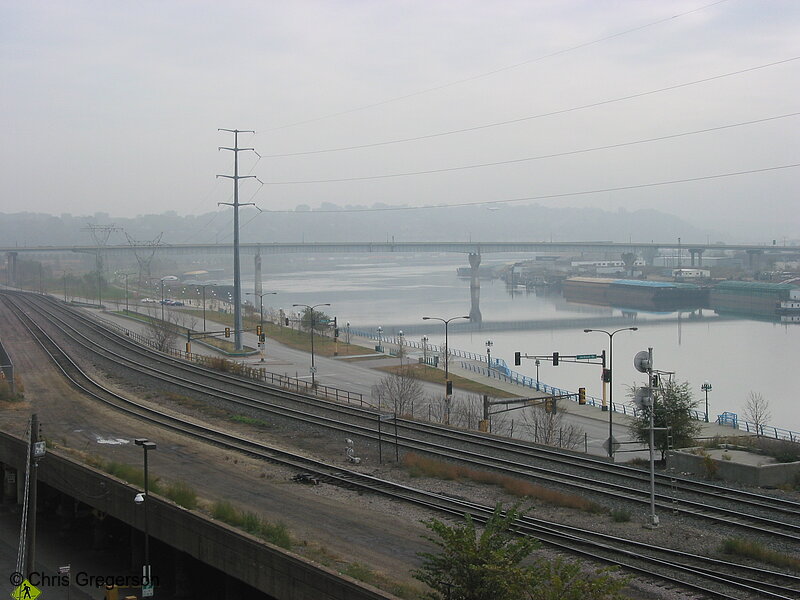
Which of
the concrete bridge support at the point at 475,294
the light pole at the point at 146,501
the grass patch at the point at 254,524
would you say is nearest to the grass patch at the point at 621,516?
the grass patch at the point at 254,524

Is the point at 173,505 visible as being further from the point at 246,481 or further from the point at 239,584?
the point at 246,481

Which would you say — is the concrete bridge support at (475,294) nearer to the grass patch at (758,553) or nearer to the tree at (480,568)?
the grass patch at (758,553)

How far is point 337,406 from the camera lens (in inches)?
1051

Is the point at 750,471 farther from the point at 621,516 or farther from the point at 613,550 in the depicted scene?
the point at 613,550

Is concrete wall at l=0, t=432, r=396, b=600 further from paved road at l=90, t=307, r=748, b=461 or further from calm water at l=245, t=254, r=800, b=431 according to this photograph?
calm water at l=245, t=254, r=800, b=431

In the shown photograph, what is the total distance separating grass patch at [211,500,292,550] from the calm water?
3003 cm

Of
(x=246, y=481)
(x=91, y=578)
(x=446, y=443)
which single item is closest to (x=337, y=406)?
(x=446, y=443)

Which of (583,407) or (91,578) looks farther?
(583,407)

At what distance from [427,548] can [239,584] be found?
3.22 m

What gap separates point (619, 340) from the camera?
67.2 m

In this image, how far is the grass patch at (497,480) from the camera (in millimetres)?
14595

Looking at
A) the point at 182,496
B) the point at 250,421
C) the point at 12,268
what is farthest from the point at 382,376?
the point at 12,268

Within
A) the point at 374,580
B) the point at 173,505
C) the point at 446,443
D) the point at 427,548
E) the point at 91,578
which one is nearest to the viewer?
the point at 374,580

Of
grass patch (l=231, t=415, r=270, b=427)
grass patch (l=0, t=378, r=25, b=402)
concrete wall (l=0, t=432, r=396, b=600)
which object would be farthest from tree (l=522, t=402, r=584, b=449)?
grass patch (l=0, t=378, r=25, b=402)
